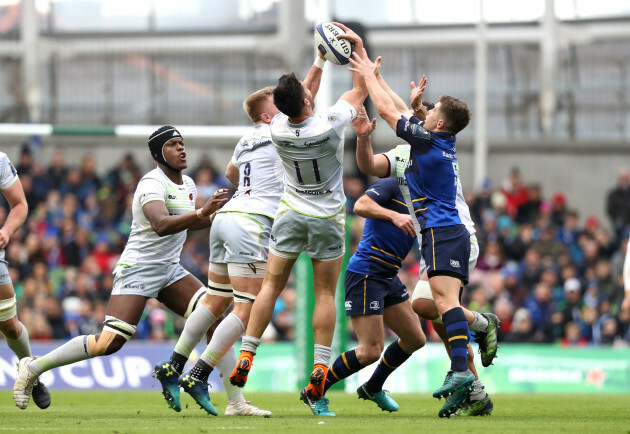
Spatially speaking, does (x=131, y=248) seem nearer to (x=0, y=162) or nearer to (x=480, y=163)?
(x=0, y=162)

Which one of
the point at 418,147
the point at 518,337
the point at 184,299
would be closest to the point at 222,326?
the point at 184,299

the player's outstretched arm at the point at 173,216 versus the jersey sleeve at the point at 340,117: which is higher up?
the jersey sleeve at the point at 340,117

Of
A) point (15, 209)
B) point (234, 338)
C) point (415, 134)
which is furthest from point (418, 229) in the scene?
point (15, 209)

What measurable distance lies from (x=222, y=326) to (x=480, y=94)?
1618cm

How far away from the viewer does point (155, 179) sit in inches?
365

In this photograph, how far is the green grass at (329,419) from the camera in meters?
7.41

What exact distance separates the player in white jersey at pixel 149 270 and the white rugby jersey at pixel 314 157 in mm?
896

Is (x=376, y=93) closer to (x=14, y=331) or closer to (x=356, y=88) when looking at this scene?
(x=356, y=88)

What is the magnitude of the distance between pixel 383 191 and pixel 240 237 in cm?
143

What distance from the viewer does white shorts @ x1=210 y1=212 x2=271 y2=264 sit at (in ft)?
29.5

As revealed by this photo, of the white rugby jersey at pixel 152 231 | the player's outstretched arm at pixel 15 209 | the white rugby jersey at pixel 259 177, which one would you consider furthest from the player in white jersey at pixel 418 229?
the player's outstretched arm at pixel 15 209

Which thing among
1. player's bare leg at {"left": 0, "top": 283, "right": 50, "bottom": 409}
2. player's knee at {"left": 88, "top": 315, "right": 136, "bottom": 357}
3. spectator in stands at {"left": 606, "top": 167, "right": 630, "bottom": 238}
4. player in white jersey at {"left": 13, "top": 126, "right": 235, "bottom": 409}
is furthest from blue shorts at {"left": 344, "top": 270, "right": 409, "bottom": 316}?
spectator in stands at {"left": 606, "top": 167, "right": 630, "bottom": 238}

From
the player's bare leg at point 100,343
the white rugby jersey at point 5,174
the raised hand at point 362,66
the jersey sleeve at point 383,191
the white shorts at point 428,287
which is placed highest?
the raised hand at point 362,66

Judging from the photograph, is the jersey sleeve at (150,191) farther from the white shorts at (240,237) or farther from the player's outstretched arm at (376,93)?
the player's outstretched arm at (376,93)
